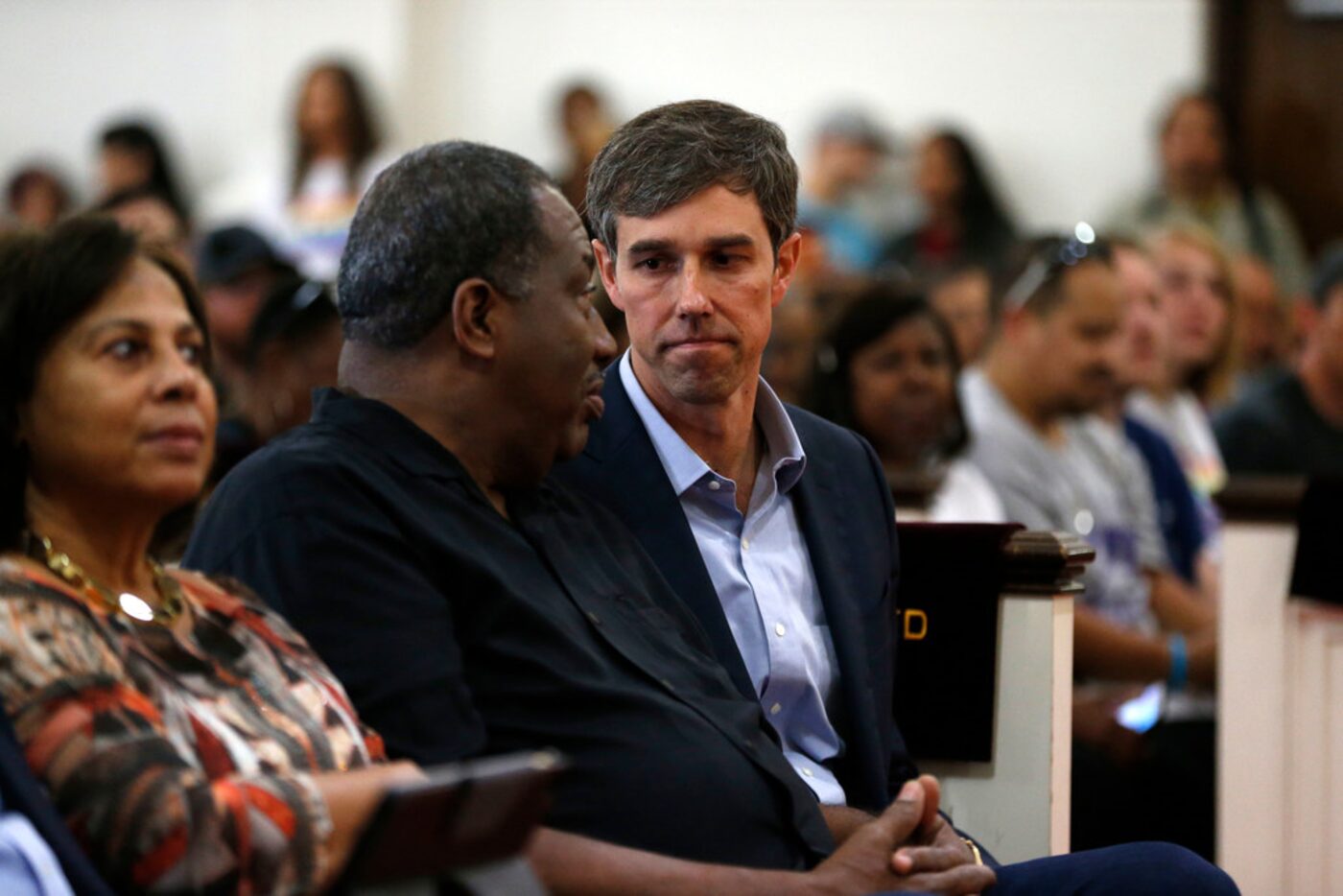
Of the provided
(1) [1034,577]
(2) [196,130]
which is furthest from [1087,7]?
(1) [1034,577]

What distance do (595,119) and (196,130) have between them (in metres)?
1.88

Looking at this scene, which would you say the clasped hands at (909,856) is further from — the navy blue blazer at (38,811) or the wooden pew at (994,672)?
the navy blue blazer at (38,811)

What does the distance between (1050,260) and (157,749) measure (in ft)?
10.3

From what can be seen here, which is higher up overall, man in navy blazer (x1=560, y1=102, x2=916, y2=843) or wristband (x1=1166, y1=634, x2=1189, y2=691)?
man in navy blazer (x1=560, y1=102, x2=916, y2=843)

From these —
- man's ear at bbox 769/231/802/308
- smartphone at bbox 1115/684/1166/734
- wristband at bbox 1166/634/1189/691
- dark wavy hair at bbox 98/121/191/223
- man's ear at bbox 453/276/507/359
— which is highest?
man's ear at bbox 453/276/507/359

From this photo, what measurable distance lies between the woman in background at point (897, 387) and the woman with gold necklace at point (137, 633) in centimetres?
190

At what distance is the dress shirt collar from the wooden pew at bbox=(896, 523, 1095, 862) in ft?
0.88

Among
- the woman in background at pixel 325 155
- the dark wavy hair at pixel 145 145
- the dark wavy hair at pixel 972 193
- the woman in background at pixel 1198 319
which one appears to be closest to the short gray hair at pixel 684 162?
the woman in background at pixel 1198 319

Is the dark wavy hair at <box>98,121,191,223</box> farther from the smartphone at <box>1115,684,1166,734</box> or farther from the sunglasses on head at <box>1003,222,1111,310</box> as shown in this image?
the smartphone at <box>1115,684,1166,734</box>

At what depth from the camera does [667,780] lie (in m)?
1.82

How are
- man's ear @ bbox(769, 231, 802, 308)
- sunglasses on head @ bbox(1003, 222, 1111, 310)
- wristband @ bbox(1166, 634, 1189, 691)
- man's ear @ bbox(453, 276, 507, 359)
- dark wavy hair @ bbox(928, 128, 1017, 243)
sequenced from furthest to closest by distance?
dark wavy hair @ bbox(928, 128, 1017, 243) < sunglasses on head @ bbox(1003, 222, 1111, 310) < wristband @ bbox(1166, 634, 1189, 691) < man's ear @ bbox(769, 231, 802, 308) < man's ear @ bbox(453, 276, 507, 359)

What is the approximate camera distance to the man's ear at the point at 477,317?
1861mm

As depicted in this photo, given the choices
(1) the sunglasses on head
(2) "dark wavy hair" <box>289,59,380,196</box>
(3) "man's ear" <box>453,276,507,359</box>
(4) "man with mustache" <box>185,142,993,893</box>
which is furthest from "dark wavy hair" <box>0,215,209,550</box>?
(2) "dark wavy hair" <box>289,59,380,196</box>

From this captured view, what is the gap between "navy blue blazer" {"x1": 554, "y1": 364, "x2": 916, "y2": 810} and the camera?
2.18 meters
